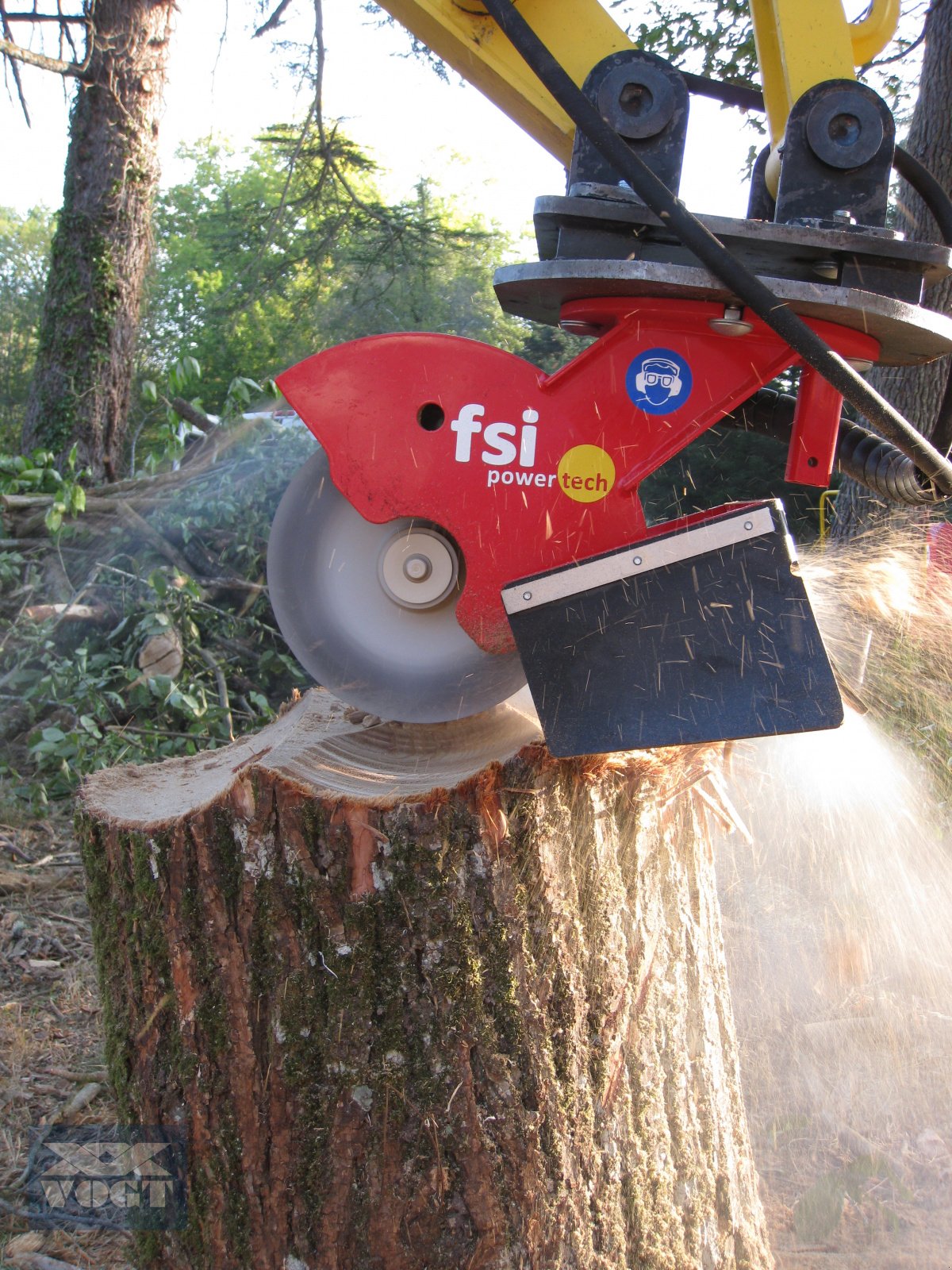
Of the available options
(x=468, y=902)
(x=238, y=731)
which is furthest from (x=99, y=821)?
(x=238, y=731)

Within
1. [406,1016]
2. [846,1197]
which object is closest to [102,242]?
[406,1016]

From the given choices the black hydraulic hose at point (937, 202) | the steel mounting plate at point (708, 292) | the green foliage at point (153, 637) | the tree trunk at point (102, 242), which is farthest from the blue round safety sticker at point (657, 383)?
the tree trunk at point (102, 242)

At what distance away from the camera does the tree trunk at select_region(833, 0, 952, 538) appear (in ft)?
10.8

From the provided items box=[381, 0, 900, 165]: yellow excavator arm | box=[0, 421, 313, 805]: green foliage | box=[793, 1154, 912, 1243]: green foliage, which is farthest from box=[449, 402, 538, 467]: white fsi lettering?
box=[0, 421, 313, 805]: green foliage

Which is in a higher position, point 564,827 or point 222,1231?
point 564,827

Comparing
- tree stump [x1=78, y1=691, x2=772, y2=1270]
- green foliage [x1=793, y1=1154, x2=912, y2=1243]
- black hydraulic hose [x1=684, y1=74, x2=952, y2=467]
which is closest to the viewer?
tree stump [x1=78, y1=691, x2=772, y2=1270]

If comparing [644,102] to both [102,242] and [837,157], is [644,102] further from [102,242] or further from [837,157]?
[102,242]

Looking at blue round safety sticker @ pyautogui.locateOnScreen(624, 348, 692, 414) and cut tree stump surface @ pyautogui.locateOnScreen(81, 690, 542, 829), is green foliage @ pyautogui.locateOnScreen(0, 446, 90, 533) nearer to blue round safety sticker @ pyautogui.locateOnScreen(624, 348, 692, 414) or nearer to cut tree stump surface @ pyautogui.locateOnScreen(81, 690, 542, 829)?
cut tree stump surface @ pyautogui.locateOnScreen(81, 690, 542, 829)

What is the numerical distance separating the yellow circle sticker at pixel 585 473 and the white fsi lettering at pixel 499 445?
9 centimetres

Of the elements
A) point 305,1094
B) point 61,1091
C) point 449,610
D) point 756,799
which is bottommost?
point 61,1091

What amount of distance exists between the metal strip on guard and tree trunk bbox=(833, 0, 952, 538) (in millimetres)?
1920

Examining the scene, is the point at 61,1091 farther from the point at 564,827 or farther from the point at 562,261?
the point at 562,261

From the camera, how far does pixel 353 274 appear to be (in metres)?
7.28

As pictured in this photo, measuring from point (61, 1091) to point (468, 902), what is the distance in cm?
147
